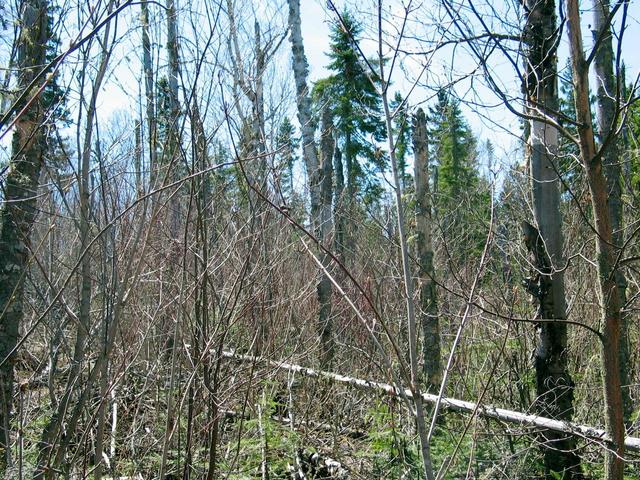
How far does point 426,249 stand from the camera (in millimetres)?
6562

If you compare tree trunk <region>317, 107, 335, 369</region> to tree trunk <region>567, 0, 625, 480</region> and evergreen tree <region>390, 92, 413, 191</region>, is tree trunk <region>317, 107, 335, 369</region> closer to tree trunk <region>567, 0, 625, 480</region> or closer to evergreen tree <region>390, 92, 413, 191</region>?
evergreen tree <region>390, 92, 413, 191</region>

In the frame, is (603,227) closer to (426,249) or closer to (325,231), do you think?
(426,249)

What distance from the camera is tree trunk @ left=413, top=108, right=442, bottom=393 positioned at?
632 cm

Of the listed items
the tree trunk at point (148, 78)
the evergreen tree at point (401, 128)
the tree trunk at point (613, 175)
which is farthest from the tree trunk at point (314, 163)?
the tree trunk at point (148, 78)

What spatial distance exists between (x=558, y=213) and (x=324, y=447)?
275cm

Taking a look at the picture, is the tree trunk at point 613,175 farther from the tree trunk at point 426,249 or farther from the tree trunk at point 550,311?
the tree trunk at point 426,249

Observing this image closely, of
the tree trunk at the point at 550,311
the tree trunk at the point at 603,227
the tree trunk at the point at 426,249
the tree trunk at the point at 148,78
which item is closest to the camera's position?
the tree trunk at the point at 603,227

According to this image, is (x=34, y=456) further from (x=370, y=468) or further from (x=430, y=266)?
(x=430, y=266)

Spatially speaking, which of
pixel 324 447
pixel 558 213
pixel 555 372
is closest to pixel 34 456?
pixel 324 447

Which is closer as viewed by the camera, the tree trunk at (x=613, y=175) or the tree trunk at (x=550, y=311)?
the tree trunk at (x=550, y=311)

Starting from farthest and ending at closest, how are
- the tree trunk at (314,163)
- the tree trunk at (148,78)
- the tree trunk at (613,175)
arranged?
the tree trunk at (314,163), the tree trunk at (613,175), the tree trunk at (148,78)

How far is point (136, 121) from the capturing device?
3.31 m

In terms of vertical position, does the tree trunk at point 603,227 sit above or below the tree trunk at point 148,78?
below

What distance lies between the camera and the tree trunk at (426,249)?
249 inches
